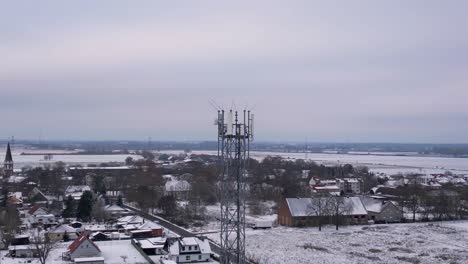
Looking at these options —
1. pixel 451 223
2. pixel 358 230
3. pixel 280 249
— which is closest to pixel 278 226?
pixel 358 230

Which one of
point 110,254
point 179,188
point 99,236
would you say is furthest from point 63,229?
point 179,188

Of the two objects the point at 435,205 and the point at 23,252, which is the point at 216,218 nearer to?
the point at 23,252

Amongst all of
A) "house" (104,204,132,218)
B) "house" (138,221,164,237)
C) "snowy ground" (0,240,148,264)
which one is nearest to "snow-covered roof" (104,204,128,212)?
"house" (104,204,132,218)

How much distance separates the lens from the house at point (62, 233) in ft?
88.6

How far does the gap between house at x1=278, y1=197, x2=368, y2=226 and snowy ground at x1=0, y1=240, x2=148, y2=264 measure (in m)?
10.4

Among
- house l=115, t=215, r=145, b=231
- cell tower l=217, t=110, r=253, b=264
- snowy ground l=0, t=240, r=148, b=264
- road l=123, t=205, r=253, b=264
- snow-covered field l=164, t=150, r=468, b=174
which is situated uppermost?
cell tower l=217, t=110, r=253, b=264

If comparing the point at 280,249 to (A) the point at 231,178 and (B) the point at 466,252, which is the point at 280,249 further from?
(A) the point at 231,178

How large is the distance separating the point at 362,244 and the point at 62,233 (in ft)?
47.8

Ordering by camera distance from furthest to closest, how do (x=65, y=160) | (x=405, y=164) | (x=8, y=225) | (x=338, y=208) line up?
1. (x=65, y=160)
2. (x=405, y=164)
3. (x=338, y=208)
4. (x=8, y=225)

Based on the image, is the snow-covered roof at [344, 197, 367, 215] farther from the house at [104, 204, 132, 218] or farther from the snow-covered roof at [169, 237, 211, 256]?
the house at [104, 204, 132, 218]

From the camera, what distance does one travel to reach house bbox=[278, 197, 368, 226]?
32.1 metres

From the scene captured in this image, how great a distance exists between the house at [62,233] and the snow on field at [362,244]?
6.80 m

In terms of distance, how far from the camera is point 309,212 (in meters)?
32.3

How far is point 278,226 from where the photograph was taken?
32.4m
